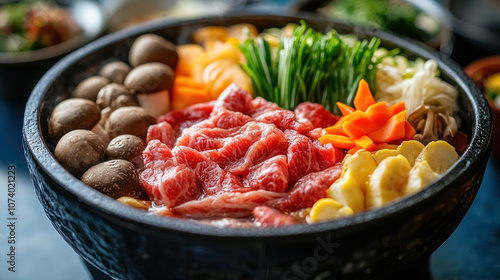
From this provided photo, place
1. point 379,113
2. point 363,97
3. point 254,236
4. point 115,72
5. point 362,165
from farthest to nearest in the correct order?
1. point 115,72
2. point 363,97
3. point 379,113
4. point 362,165
5. point 254,236

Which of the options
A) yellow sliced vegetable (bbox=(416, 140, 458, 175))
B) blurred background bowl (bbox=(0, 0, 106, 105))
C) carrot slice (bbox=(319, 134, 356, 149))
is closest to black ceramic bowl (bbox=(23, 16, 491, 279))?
yellow sliced vegetable (bbox=(416, 140, 458, 175))

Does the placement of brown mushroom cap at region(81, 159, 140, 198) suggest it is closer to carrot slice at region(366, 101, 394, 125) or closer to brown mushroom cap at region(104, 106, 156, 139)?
brown mushroom cap at region(104, 106, 156, 139)

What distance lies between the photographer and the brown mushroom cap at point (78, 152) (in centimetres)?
193

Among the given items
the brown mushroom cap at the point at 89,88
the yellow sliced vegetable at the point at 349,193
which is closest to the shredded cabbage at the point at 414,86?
the yellow sliced vegetable at the point at 349,193

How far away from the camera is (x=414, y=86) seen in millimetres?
2293

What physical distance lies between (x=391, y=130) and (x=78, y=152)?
1209 mm

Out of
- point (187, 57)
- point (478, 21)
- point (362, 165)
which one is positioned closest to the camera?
point (362, 165)

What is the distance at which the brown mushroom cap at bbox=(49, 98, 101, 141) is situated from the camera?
209cm

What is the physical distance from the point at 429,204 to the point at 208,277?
0.69 m

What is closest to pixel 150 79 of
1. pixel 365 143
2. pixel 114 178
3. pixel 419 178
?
pixel 114 178

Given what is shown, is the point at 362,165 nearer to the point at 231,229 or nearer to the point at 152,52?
the point at 231,229

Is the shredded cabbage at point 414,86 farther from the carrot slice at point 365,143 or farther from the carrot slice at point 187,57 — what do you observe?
the carrot slice at point 187,57

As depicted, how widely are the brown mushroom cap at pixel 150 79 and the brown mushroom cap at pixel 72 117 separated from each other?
242 millimetres

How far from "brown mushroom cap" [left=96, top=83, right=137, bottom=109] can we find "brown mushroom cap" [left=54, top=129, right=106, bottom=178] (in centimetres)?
32
